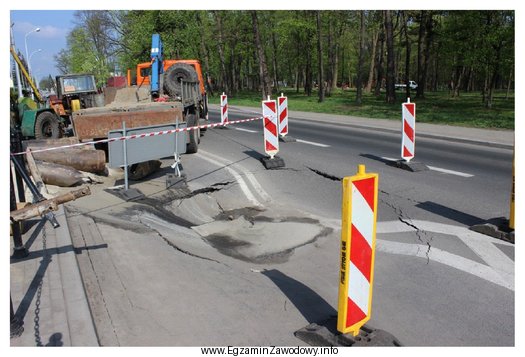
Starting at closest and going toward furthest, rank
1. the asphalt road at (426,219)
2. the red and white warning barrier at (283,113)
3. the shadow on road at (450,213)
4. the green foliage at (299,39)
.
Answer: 1. the asphalt road at (426,219)
2. the shadow on road at (450,213)
3. the red and white warning barrier at (283,113)
4. the green foliage at (299,39)

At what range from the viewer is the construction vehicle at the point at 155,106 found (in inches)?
419

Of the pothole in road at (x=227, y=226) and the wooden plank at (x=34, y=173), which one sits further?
the wooden plank at (x=34, y=173)

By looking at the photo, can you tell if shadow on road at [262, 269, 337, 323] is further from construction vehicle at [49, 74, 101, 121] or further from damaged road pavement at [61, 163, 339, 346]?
construction vehicle at [49, 74, 101, 121]

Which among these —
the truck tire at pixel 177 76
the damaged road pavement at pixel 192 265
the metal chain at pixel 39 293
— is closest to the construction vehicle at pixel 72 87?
the truck tire at pixel 177 76

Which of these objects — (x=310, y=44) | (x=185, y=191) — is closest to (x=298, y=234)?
(x=185, y=191)

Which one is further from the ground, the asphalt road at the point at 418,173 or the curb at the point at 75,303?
the asphalt road at the point at 418,173

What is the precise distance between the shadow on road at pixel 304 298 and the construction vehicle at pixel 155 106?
5180 mm

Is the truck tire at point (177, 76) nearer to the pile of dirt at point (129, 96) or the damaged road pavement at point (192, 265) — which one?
the pile of dirt at point (129, 96)

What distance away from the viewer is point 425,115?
21938 millimetres

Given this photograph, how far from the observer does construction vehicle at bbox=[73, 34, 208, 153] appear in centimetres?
1064

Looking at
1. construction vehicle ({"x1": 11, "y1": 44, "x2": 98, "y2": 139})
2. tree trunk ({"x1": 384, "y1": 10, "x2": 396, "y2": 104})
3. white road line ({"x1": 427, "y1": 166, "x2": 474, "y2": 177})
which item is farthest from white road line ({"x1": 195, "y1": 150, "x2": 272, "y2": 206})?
tree trunk ({"x1": 384, "y1": 10, "x2": 396, "y2": 104})

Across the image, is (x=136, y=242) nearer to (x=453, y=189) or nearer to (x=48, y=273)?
(x=48, y=273)

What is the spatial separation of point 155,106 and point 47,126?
7409 millimetres

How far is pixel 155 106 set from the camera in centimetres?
1117
